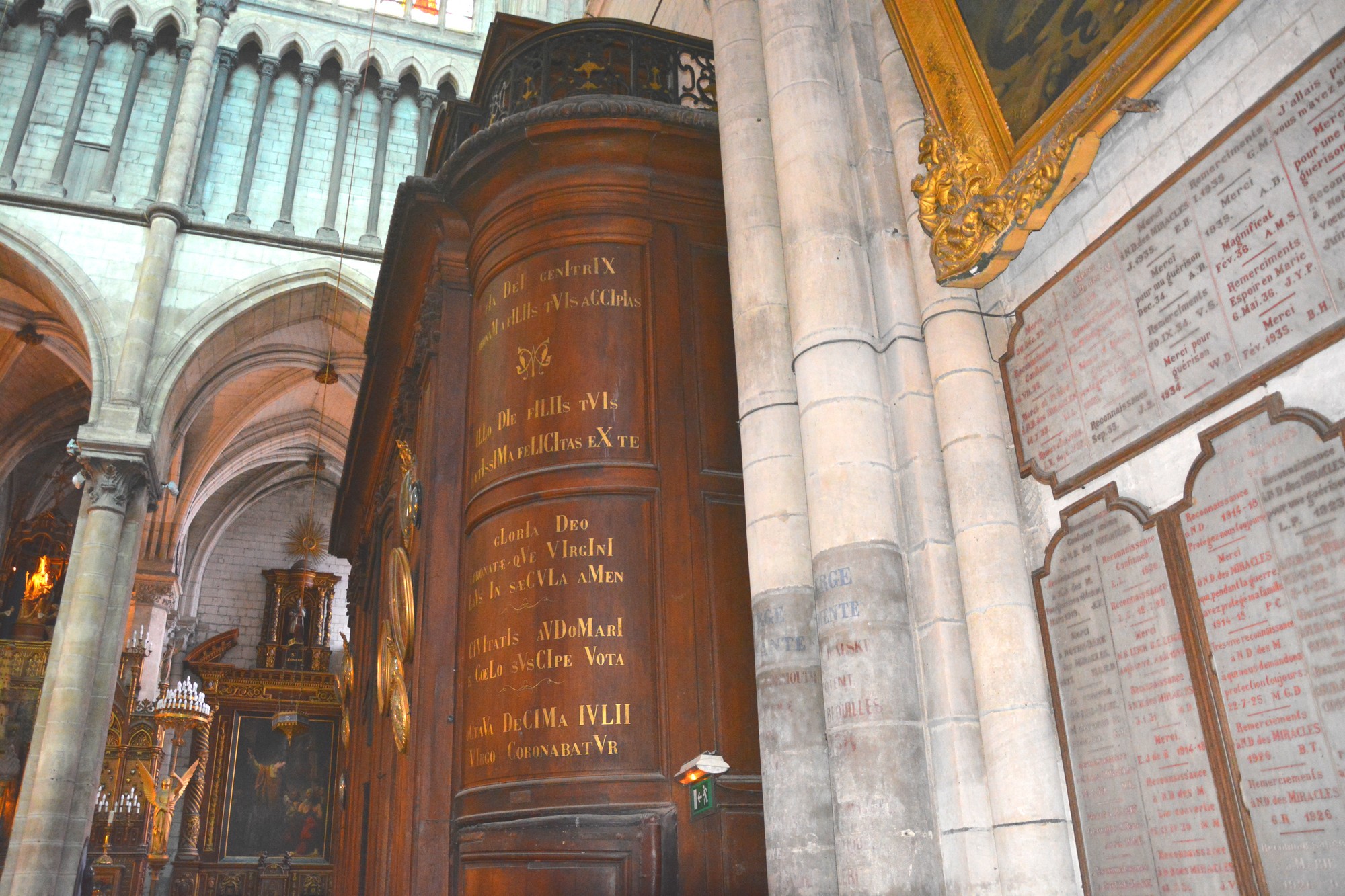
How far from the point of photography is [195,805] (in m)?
18.8

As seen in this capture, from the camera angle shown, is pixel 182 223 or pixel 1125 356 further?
pixel 182 223

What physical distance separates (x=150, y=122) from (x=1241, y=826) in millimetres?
17404

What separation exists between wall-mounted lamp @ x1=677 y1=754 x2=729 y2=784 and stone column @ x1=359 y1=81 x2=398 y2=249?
13634 mm

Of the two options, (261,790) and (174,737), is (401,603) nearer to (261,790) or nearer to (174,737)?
(174,737)

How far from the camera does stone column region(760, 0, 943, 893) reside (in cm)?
325

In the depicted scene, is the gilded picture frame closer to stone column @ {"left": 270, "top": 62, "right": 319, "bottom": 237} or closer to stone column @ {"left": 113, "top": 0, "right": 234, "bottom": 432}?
stone column @ {"left": 113, "top": 0, "right": 234, "bottom": 432}

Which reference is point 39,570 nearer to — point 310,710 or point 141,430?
point 310,710

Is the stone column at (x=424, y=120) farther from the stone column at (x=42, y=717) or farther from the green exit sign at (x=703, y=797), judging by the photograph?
the green exit sign at (x=703, y=797)

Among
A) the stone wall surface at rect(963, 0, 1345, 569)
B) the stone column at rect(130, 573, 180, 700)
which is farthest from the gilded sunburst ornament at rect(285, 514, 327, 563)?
the stone wall surface at rect(963, 0, 1345, 569)

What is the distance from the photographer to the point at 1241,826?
101 inches

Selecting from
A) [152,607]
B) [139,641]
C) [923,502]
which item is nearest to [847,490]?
[923,502]

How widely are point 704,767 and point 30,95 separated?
16398 millimetres

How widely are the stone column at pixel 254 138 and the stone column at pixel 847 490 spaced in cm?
1328

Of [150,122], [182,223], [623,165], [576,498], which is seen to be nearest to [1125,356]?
[576,498]
